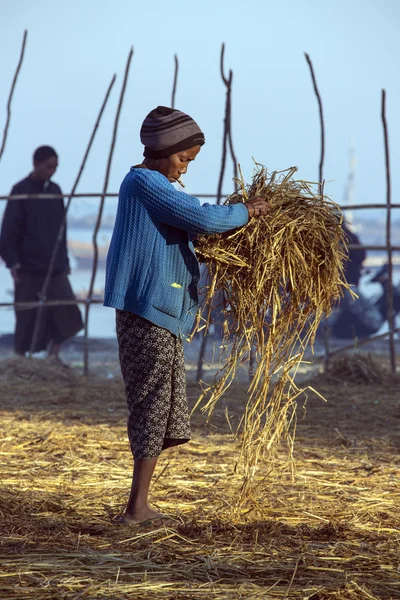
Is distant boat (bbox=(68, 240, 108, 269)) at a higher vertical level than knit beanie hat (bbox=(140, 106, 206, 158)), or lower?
higher

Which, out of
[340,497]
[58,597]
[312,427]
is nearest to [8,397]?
[312,427]

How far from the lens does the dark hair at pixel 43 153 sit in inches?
330

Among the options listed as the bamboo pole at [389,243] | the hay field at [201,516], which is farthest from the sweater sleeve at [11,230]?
the bamboo pole at [389,243]

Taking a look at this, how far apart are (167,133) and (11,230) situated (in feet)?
17.4

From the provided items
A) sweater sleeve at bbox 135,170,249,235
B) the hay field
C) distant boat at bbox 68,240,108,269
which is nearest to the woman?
sweater sleeve at bbox 135,170,249,235

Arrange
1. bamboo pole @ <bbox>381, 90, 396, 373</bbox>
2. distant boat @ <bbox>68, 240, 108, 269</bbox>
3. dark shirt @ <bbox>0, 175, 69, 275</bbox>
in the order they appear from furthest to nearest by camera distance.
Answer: distant boat @ <bbox>68, 240, 108, 269</bbox>
dark shirt @ <bbox>0, 175, 69, 275</bbox>
bamboo pole @ <bbox>381, 90, 396, 373</bbox>

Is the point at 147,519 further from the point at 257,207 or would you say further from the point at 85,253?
the point at 85,253

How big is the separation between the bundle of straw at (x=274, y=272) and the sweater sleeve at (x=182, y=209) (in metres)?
0.13

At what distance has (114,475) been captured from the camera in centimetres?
443

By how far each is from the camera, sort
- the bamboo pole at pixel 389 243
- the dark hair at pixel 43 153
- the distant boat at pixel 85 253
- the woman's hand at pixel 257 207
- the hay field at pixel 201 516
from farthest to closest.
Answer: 1. the distant boat at pixel 85 253
2. the dark hair at pixel 43 153
3. the bamboo pole at pixel 389 243
4. the woman's hand at pixel 257 207
5. the hay field at pixel 201 516

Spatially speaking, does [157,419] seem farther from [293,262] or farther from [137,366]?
[293,262]

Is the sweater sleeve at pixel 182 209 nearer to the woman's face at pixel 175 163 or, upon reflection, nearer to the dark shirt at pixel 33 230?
the woman's face at pixel 175 163

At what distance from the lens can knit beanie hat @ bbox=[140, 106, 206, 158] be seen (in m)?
3.47

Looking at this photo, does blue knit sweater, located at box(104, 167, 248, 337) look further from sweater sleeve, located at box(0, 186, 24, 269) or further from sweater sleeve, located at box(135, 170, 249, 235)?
sweater sleeve, located at box(0, 186, 24, 269)
